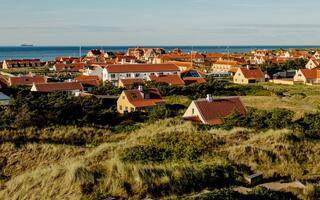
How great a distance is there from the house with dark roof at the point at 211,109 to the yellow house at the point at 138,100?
868cm

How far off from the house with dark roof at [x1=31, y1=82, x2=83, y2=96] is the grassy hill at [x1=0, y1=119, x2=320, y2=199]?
29.4m

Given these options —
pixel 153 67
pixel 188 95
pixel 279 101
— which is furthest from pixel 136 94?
pixel 153 67

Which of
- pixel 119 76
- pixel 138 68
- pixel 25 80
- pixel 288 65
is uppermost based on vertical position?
pixel 288 65

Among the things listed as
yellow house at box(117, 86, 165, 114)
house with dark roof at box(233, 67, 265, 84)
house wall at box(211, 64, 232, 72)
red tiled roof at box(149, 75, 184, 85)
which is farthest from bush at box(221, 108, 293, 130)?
house wall at box(211, 64, 232, 72)

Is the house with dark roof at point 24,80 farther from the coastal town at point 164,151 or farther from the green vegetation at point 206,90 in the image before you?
the coastal town at point 164,151

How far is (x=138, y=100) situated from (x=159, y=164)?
2542 centimetres

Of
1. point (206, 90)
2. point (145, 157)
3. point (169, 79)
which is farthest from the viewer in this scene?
point (169, 79)

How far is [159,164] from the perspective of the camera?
13055mm

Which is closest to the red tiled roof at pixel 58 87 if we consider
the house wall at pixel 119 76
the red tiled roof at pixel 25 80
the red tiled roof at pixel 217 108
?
the red tiled roof at pixel 25 80

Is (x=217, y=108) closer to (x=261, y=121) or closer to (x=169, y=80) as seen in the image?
(x=261, y=121)

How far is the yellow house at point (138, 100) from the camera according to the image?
36.9 m

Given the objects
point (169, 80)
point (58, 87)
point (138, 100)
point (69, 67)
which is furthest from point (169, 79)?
point (69, 67)

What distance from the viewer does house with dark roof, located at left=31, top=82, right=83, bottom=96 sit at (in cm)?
4838

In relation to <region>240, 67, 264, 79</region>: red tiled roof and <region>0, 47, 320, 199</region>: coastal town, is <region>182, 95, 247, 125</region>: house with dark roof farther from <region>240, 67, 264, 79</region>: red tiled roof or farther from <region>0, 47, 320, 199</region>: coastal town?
<region>240, 67, 264, 79</region>: red tiled roof
